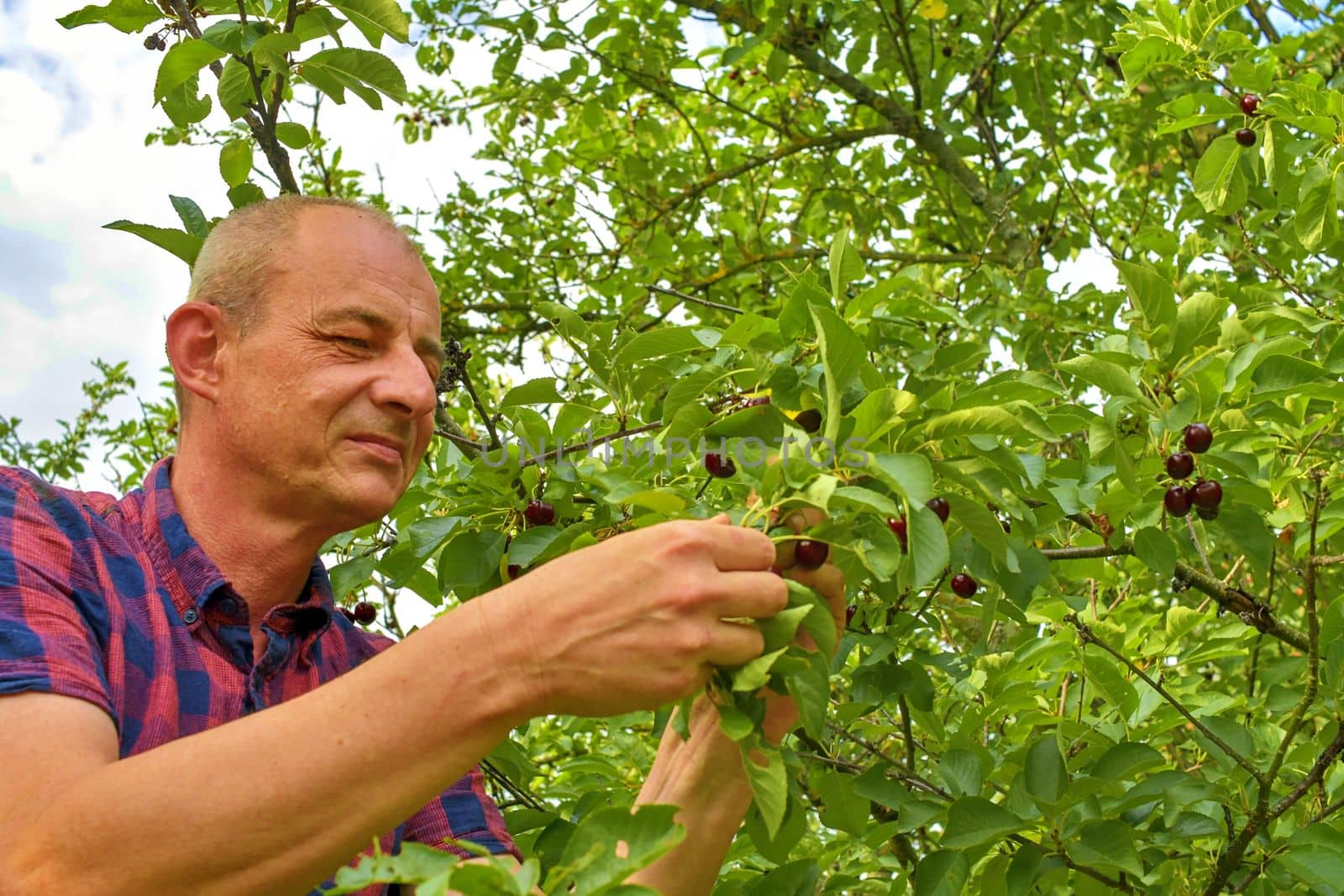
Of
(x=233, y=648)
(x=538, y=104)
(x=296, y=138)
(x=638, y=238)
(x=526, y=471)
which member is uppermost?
(x=538, y=104)

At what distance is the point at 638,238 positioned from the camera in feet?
17.3

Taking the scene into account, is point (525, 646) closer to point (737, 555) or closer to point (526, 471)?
point (737, 555)

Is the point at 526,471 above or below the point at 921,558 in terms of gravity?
above

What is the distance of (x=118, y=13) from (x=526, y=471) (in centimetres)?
108

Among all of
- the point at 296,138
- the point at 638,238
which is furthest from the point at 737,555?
the point at 638,238

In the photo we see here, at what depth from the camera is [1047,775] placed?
6.06 feet

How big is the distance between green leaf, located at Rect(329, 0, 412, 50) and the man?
34 cm

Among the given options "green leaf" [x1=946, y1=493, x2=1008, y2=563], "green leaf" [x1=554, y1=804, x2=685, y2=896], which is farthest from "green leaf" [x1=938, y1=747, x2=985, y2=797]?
"green leaf" [x1=554, y1=804, x2=685, y2=896]

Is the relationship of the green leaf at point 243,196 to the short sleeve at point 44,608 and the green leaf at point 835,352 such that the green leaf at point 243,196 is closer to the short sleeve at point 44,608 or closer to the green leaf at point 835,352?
the short sleeve at point 44,608

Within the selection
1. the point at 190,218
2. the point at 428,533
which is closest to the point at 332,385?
the point at 428,533

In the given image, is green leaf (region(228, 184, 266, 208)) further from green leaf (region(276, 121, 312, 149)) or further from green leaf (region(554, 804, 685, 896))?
green leaf (region(554, 804, 685, 896))

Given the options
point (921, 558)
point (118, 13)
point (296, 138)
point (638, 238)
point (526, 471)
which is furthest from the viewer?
point (638, 238)

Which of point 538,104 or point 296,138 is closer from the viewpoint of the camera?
point 296,138

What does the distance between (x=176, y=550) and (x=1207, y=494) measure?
1.58 m
